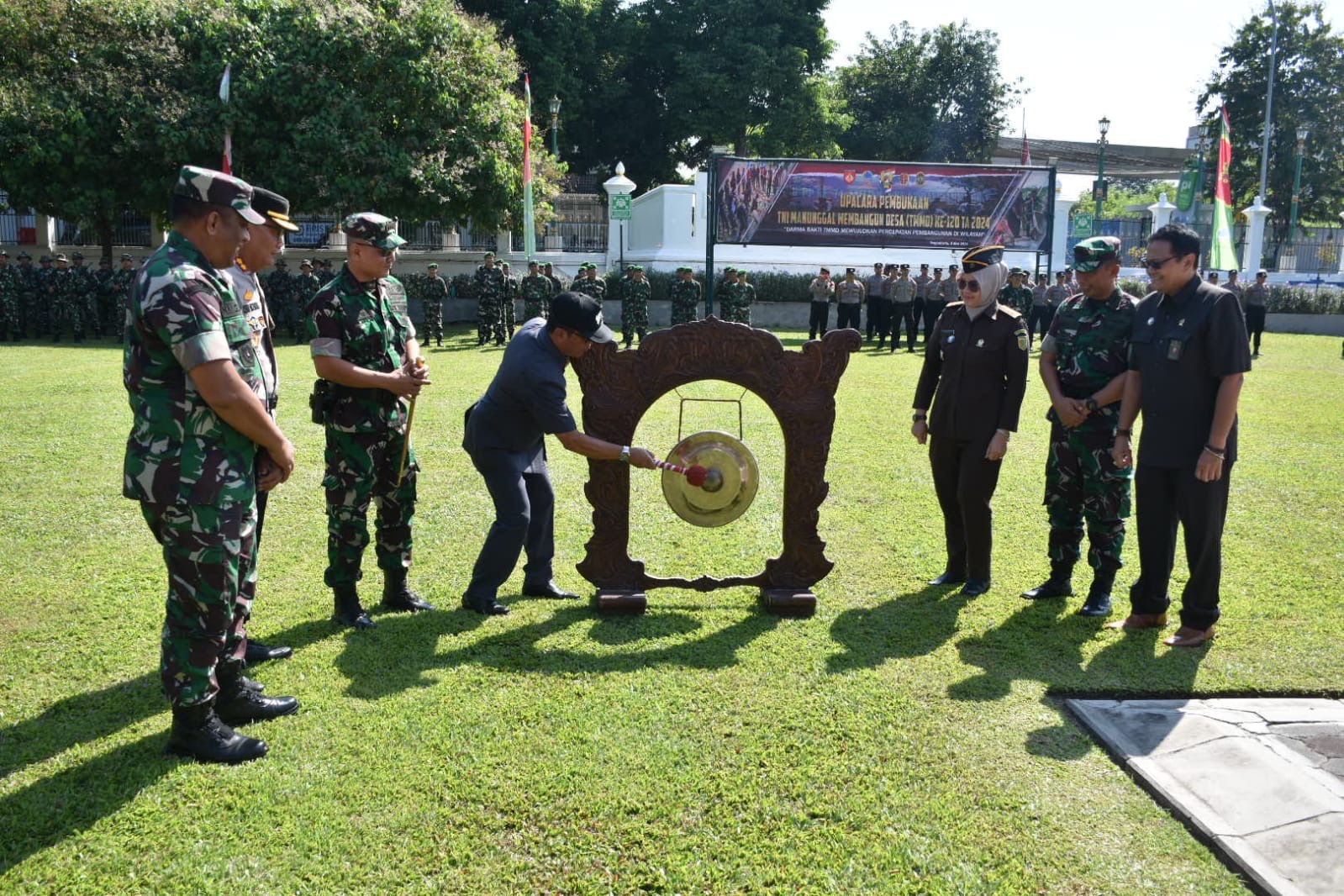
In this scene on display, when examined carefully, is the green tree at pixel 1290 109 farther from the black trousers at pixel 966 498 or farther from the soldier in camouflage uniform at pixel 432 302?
the black trousers at pixel 966 498

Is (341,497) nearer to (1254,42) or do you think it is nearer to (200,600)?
(200,600)

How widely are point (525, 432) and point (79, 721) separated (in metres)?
2.40

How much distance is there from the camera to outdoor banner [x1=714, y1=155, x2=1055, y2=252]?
82.5 ft

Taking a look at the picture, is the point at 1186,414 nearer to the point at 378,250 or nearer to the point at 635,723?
the point at 635,723

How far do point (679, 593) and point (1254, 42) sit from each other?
54.9 m

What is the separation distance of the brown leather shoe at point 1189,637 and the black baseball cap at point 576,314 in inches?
134

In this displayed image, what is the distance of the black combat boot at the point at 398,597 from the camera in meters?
5.29

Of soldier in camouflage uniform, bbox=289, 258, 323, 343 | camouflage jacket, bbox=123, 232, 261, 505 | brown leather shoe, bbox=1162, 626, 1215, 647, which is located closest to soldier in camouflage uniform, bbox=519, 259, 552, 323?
soldier in camouflage uniform, bbox=289, 258, 323, 343

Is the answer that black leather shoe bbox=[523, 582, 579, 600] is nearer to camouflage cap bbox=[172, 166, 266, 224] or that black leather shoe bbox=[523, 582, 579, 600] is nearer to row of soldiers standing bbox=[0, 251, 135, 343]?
camouflage cap bbox=[172, 166, 266, 224]

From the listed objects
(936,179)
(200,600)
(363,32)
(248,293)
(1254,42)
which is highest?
(1254,42)

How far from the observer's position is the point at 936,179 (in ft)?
84.7

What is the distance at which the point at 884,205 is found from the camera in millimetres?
25766

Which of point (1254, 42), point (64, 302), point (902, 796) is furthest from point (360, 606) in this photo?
point (1254, 42)

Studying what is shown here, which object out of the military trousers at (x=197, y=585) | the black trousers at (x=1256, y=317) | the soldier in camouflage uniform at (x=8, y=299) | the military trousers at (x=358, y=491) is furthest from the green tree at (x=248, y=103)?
the military trousers at (x=197, y=585)
